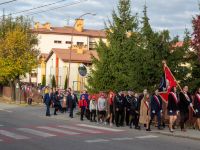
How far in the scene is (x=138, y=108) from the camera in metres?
23.8

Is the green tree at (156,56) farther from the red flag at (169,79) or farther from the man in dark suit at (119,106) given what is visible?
the red flag at (169,79)

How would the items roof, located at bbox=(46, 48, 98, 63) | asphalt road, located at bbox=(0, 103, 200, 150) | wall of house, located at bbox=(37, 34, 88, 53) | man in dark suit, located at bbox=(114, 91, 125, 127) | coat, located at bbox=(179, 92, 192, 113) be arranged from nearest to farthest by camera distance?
asphalt road, located at bbox=(0, 103, 200, 150)
coat, located at bbox=(179, 92, 192, 113)
man in dark suit, located at bbox=(114, 91, 125, 127)
roof, located at bbox=(46, 48, 98, 63)
wall of house, located at bbox=(37, 34, 88, 53)

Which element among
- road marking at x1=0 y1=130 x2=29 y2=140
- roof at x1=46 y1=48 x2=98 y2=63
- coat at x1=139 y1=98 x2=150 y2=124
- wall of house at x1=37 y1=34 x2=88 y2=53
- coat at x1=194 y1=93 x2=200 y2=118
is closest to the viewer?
road marking at x1=0 y1=130 x2=29 y2=140

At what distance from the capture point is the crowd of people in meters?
22.1

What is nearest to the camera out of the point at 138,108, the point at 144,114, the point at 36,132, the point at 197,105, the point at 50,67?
the point at 36,132

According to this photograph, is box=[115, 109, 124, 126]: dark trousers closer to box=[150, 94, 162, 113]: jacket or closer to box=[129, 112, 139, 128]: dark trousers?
box=[129, 112, 139, 128]: dark trousers

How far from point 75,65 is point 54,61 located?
26.4 ft

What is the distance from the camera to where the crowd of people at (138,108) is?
22062 mm

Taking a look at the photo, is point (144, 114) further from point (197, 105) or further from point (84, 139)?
point (84, 139)

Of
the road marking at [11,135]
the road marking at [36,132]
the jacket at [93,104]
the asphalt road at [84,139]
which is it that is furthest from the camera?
the jacket at [93,104]

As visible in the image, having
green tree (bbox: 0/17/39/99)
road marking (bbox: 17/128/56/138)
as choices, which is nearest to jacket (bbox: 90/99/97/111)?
road marking (bbox: 17/128/56/138)

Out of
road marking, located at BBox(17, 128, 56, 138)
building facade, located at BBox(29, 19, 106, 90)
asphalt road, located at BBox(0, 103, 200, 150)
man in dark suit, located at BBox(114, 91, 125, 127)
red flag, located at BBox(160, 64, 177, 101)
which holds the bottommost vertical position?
asphalt road, located at BBox(0, 103, 200, 150)

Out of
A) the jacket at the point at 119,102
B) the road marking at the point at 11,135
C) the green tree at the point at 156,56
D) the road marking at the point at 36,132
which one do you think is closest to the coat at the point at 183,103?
the green tree at the point at 156,56

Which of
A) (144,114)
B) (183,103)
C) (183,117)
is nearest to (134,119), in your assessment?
(144,114)
